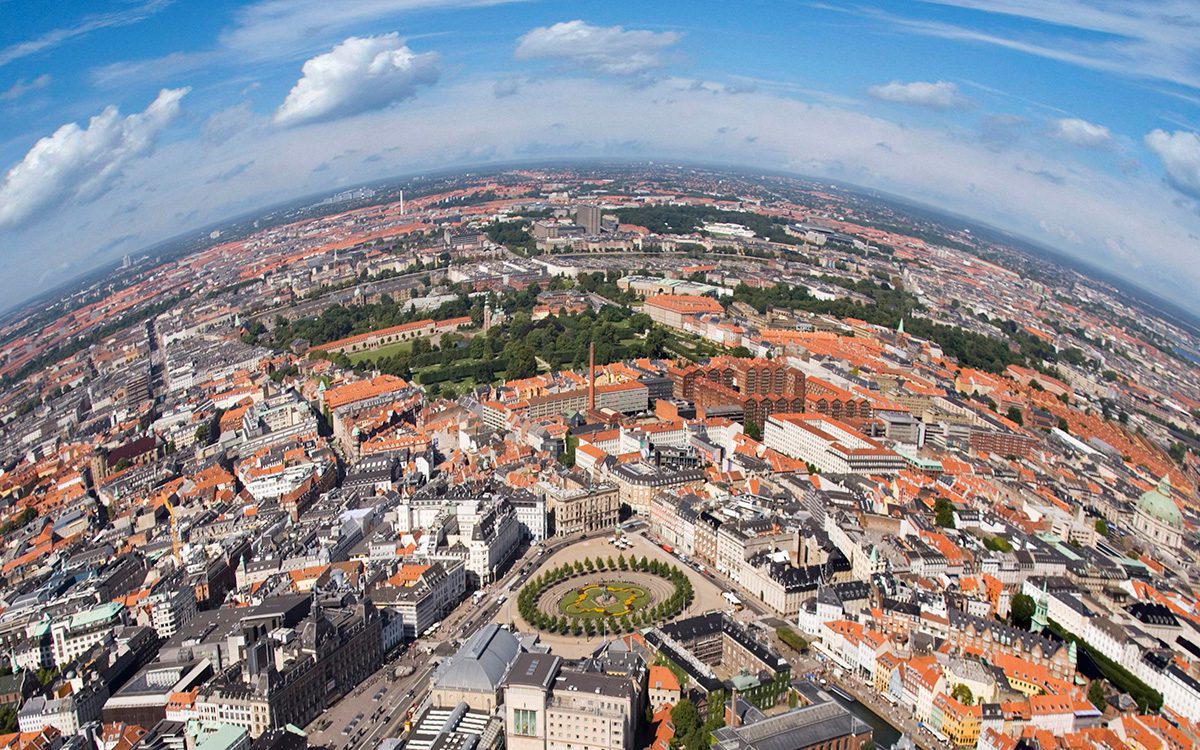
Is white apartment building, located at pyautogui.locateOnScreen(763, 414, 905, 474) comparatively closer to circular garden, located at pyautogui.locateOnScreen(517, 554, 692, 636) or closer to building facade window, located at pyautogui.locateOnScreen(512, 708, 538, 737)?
circular garden, located at pyautogui.locateOnScreen(517, 554, 692, 636)

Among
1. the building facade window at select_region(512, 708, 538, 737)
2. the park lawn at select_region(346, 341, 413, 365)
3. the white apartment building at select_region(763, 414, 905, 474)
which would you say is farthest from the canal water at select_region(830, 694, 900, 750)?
the park lawn at select_region(346, 341, 413, 365)

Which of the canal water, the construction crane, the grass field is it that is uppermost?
the construction crane

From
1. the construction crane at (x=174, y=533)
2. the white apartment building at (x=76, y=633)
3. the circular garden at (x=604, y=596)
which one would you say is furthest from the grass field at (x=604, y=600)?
the construction crane at (x=174, y=533)

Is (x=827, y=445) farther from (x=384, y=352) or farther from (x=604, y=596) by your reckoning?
(x=384, y=352)

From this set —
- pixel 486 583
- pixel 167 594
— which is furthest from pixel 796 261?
pixel 167 594

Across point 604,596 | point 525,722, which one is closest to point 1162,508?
point 604,596

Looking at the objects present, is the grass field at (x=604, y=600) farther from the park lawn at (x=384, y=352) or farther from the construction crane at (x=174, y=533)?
the park lawn at (x=384, y=352)
